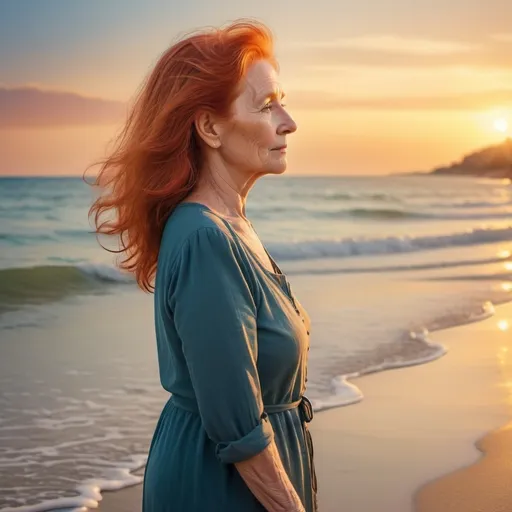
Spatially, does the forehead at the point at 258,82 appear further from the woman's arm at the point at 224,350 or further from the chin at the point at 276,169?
the woman's arm at the point at 224,350

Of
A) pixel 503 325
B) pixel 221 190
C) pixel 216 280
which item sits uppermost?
pixel 503 325

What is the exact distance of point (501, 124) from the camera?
36781mm

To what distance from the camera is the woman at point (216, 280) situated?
1.99 meters

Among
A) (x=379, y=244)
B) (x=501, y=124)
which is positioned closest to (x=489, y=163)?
(x=501, y=124)

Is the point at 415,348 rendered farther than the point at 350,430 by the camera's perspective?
Yes

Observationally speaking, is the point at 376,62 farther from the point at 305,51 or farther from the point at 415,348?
the point at 415,348

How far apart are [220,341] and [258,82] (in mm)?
607

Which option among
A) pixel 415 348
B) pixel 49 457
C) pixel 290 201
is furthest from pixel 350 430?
pixel 290 201

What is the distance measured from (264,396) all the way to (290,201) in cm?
3173

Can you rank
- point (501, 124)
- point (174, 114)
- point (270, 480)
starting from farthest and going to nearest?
point (501, 124) → point (174, 114) → point (270, 480)

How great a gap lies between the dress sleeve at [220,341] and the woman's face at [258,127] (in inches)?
11.0

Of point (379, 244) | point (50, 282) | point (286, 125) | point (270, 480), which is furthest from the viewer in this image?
point (379, 244)

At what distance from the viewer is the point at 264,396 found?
2.17 meters

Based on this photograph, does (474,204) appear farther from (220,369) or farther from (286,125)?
(220,369)
